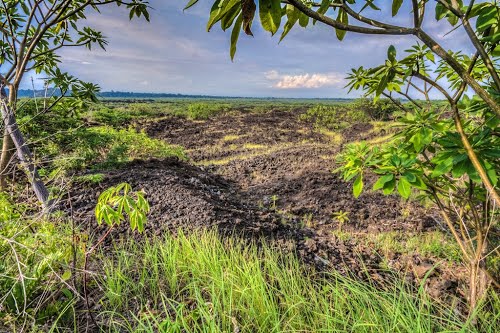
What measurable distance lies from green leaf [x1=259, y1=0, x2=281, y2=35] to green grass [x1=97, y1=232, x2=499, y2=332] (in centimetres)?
134

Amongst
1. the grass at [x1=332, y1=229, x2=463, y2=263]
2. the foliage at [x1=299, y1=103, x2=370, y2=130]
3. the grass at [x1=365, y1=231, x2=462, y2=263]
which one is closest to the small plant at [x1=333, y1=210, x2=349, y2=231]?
the grass at [x1=332, y1=229, x2=463, y2=263]

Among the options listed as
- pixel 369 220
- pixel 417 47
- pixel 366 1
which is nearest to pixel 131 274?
pixel 366 1

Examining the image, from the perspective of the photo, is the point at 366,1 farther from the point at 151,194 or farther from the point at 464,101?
the point at 151,194

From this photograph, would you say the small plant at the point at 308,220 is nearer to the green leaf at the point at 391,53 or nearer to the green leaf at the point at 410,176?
the green leaf at the point at 410,176

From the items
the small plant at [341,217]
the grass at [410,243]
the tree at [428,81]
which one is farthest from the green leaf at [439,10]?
the small plant at [341,217]

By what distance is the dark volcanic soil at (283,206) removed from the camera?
334 centimetres

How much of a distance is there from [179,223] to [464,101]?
2.77 m

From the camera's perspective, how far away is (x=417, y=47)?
6.63 feet

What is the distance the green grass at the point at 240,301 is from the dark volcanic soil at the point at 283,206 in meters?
0.48

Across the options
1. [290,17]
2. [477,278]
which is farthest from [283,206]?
[290,17]

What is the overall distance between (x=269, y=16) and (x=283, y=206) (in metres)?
4.70

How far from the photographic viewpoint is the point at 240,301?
6.42ft

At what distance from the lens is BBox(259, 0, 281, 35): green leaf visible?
93 cm

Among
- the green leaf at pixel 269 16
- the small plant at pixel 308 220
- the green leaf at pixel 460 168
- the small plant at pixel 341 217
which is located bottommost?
the small plant at pixel 308 220
